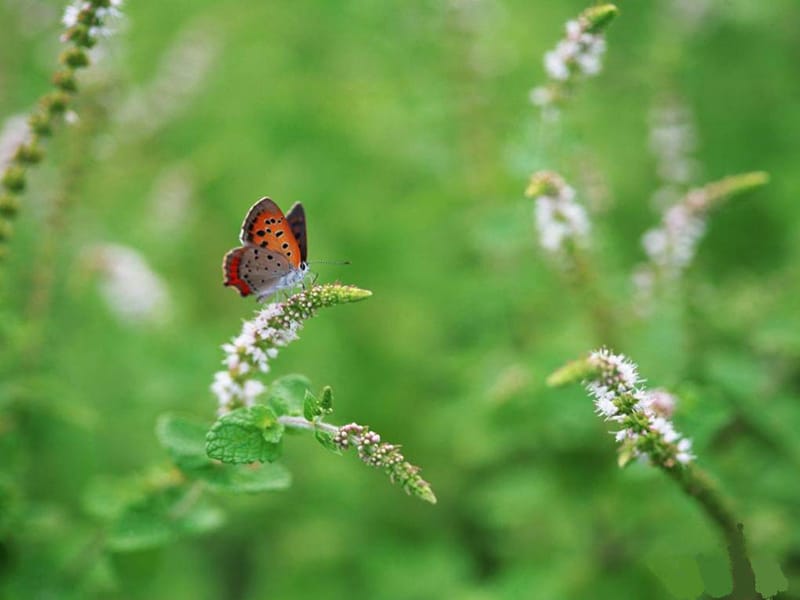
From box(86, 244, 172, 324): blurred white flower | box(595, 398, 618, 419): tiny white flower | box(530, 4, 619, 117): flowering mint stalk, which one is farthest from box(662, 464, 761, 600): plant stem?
box(86, 244, 172, 324): blurred white flower

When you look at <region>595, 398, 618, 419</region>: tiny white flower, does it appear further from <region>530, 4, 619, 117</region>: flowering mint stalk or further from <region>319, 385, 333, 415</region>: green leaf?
<region>530, 4, 619, 117</region>: flowering mint stalk

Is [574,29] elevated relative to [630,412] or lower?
elevated

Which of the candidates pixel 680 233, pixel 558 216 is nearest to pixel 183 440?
pixel 558 216

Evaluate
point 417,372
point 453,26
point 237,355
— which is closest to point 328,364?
point 417,372

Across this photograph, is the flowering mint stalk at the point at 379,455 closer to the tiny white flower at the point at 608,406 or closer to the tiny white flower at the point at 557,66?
the tiny white flower at the point at 608,406

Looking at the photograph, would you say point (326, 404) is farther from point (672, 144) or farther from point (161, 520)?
point (672, 144)

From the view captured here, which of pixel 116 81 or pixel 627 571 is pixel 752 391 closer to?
pixel 627 571

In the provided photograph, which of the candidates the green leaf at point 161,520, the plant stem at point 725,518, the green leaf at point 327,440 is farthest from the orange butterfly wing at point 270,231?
the plant stem at point 725,518
